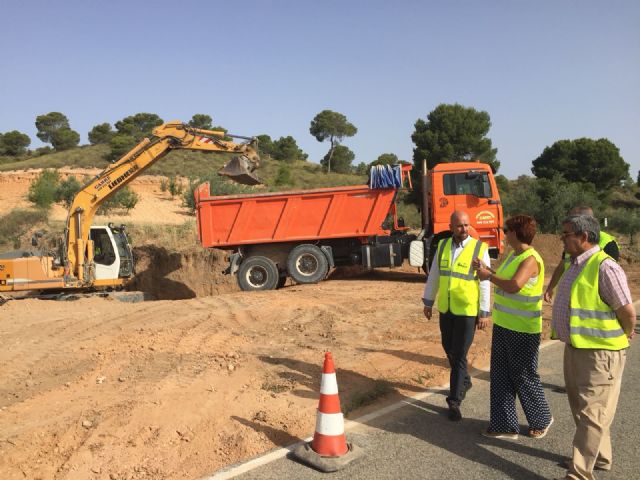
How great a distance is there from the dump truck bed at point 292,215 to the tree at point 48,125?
66.3 metres

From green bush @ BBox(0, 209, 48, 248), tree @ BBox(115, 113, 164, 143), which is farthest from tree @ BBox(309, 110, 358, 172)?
green bush @ BBox(0, 209, 48, 248)

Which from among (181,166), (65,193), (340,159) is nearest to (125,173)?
(65,193)

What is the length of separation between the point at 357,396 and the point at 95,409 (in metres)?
2.41

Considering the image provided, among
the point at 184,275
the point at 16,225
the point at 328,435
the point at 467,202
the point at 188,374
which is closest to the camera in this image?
the point at 328,435

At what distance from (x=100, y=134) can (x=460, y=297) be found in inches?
2549

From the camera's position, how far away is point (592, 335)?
132 inches

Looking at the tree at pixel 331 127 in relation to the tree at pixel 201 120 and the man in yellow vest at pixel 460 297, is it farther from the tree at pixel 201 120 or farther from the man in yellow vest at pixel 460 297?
the man in yellow vest at pixel 460 297

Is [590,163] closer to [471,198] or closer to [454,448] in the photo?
[471,198]

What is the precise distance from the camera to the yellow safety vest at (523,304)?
404 centimetres

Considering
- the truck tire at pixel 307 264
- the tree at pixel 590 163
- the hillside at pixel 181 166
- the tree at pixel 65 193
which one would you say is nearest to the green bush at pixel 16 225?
the tree at pixel 65 193

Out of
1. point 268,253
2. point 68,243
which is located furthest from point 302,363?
point 68,243

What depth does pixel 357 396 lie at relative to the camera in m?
5.10

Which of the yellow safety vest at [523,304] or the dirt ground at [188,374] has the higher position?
the yellow safety vest at [523,304]

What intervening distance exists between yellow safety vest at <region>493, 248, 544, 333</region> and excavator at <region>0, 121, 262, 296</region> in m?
8.78
